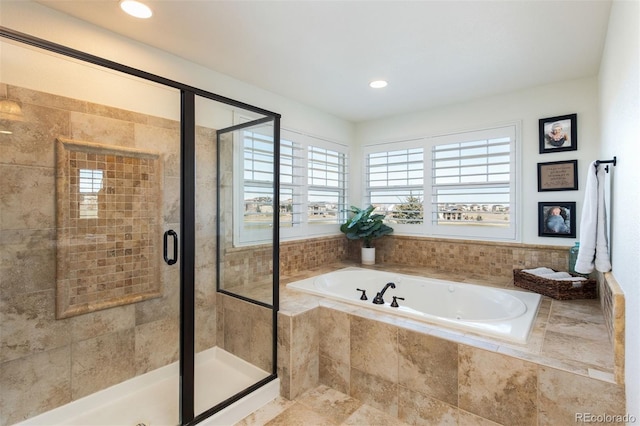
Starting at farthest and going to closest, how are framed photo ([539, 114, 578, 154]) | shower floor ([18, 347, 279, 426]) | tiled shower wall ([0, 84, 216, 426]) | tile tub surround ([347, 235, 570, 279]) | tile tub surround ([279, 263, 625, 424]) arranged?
tile tub surround ([347, 235, 570, 279]) < framed photo ([539, 114, 578, 154]) < shower floor ([18, 347, 279, 426]) < tiled shower wall ([0, 84, 216, 426]) < tile tub surround ([279, 263, 625, 424])

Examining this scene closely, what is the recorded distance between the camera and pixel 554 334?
1.83m

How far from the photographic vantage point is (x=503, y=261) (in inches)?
123

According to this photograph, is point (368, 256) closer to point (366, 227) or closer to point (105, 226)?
point (366, 227)

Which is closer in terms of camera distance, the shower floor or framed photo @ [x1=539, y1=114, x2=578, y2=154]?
the shower floor

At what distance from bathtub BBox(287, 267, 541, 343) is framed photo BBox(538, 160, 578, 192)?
0.99 m

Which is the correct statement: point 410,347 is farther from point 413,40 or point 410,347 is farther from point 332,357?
point 413,40

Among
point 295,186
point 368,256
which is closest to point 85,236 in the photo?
point 295,186

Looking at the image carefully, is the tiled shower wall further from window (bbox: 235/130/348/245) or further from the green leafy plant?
the green leafy plant

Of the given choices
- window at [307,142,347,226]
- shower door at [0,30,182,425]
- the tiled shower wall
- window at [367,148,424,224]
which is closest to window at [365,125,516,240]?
window at [367,148,424,224]

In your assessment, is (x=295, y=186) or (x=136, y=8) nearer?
(x=136, y=8)

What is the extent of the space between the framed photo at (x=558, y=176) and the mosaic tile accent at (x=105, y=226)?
318cm

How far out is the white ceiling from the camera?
179 cm

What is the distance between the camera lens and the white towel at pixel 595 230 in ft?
5.85

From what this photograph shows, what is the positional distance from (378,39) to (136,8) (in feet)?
4.74
